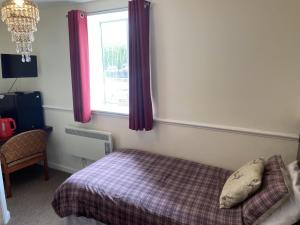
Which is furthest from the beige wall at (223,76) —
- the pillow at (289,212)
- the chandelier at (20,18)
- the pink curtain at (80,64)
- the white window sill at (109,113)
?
the chandelier at (20,18)

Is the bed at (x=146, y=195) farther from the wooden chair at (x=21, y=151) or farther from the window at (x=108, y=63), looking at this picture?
the wooden chair at (x=21, y=151)

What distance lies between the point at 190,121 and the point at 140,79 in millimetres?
675

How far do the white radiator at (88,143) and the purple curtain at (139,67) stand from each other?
Result: 498 millimetres

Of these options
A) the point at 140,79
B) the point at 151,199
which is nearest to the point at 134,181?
the point at 151,199

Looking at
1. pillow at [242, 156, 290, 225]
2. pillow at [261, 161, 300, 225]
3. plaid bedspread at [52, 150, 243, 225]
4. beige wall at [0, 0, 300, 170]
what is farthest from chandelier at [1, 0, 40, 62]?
pillow at [261, 161, 300, 225]

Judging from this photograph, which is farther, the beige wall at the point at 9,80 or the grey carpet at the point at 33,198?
the beige wall at the point at 9,80

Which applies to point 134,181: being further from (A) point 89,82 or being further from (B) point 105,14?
(B) point 105,14

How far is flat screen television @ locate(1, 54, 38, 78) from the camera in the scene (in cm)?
292

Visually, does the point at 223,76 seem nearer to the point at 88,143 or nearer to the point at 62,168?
the point at 88,143

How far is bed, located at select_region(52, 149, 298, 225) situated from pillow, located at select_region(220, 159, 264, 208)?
60 mm

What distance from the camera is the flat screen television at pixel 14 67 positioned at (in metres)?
2.92

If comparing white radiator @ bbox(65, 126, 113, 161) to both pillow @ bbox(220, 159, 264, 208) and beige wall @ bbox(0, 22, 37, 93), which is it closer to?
beige wall @ bbox(0, 22, 37, 93)

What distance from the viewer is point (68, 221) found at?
80.6 inches

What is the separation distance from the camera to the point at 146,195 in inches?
69.5
